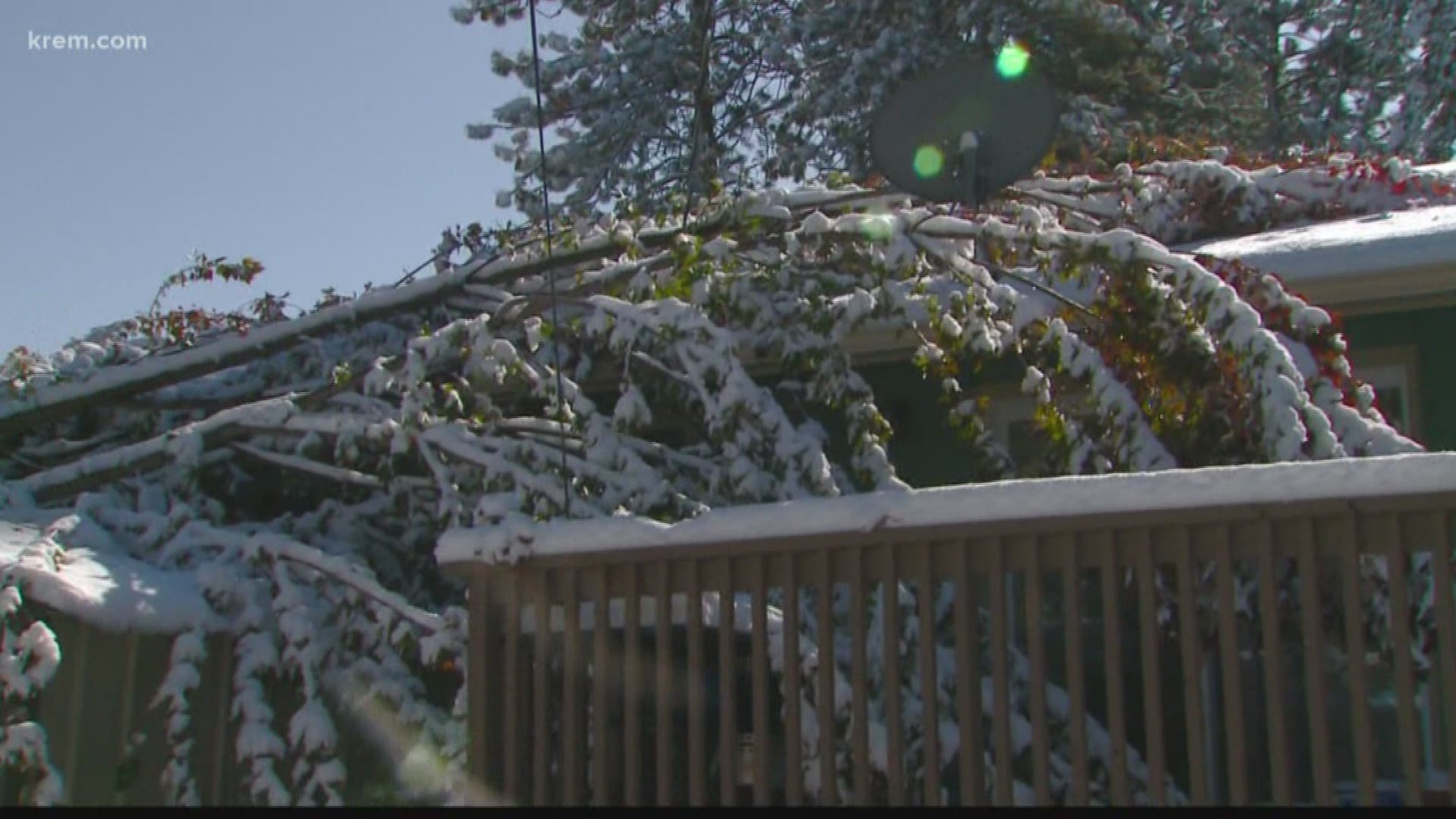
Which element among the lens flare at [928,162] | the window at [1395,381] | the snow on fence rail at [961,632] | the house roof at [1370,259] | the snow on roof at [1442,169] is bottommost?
the snow on fence rail at [961,632]

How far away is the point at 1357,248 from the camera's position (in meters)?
6.29

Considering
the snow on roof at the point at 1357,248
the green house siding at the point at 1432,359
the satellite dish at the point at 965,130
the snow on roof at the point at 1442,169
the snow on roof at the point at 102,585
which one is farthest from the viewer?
the snow on roof at the point at 1442,169

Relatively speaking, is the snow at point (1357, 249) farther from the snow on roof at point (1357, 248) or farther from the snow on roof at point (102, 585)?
the snow on roof at point (102, 585)

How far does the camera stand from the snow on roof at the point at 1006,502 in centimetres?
343

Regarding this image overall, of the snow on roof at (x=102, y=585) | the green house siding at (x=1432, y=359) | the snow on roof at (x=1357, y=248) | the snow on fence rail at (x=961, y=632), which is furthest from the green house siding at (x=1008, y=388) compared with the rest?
the snow on roof at (x=102, y=585)

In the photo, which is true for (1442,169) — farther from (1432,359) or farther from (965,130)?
(965,130)

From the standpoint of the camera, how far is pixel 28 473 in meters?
7.23

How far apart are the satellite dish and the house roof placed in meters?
0.99

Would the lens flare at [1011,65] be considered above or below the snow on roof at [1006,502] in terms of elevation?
above

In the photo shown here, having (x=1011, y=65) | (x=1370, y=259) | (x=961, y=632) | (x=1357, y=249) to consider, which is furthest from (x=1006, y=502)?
(x=1011, y=65)

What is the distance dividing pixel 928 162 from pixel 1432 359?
2.40 metres

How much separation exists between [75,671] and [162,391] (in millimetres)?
2202

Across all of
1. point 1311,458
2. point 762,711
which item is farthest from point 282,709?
point 1311,458

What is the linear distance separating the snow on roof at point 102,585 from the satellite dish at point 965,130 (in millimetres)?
3761
